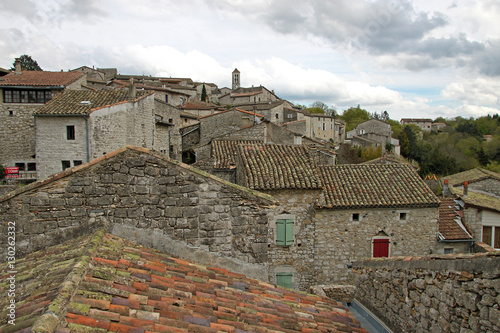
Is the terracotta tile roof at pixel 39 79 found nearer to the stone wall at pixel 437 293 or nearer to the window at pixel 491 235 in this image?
the stone wall at pixel 437 293

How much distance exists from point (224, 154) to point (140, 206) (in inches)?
569

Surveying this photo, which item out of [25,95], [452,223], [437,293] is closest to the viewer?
[437,293]

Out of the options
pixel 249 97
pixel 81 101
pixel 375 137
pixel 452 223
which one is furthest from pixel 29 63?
pixel 452 223

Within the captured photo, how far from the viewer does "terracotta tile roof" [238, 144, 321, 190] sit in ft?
47.8

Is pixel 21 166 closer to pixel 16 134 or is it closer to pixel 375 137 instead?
pixel 16 134

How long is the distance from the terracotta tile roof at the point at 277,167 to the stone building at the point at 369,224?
1237mm

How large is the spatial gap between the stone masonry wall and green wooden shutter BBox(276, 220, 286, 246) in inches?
341

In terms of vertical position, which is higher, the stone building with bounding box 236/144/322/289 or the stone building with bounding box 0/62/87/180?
the stone building with bounding box 0/62/87/180

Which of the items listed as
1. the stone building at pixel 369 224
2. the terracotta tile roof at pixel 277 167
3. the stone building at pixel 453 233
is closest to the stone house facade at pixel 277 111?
the stone building at pixel 453 233

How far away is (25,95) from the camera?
1022 inches

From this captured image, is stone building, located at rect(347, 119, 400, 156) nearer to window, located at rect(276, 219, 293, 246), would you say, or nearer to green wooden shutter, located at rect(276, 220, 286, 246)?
window, located at rect(276, 219, 293, 246)

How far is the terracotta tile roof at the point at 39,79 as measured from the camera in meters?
25.6

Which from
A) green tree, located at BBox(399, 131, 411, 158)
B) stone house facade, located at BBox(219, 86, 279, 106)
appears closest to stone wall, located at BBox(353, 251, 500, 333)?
green tree, located at BBox(399, 131, 411, 158)

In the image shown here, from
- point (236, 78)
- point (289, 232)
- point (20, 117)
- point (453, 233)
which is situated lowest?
point (453, 233)
